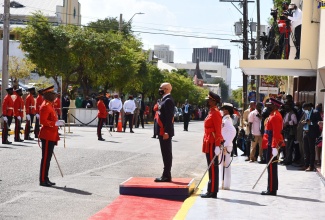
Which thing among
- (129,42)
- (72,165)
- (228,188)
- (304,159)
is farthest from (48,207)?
(129,42)

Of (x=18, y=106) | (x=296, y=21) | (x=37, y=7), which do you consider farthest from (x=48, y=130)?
(x=37, y=7)

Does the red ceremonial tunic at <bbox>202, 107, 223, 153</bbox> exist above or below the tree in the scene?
below

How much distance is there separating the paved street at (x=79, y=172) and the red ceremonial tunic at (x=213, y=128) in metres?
1.92

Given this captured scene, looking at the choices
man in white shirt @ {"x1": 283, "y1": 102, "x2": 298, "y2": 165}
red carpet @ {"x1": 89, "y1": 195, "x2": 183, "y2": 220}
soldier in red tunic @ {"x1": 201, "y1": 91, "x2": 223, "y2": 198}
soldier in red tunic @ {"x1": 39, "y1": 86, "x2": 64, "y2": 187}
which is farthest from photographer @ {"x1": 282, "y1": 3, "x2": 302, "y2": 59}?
red carpet @ {"x1": 89, "y1": 195, "x2": 183, "y2": 220}

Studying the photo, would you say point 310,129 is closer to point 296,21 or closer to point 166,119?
point 166,119

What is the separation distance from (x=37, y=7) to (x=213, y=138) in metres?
80.5

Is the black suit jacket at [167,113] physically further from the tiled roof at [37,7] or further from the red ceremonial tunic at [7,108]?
the tiled roof at [37,7]

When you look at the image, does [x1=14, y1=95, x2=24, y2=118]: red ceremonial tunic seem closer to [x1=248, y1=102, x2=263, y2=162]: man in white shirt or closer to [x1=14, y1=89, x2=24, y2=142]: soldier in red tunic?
[x1=14, y1=89, x2=24, y2=142]: soldier in red tunic

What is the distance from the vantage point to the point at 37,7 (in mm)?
90562

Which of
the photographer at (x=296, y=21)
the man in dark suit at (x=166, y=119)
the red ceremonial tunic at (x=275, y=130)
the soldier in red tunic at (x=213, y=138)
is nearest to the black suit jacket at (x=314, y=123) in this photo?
the red ceremonial tunic at (x=275, y=130)

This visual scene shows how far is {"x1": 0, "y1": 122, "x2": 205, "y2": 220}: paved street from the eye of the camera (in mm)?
11344

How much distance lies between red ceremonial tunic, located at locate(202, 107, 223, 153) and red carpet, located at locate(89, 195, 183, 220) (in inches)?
45.6

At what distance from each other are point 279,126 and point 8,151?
9.66 meters

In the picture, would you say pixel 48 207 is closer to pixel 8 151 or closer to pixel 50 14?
pixel 8 151
